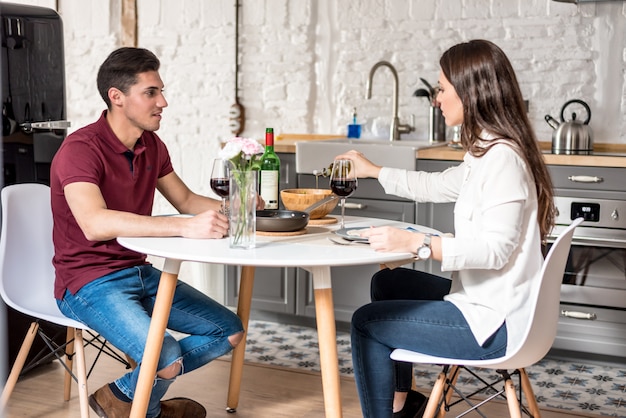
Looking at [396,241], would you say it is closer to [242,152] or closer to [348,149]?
[242,152]

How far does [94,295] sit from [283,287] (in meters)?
1.84

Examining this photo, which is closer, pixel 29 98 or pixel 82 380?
pixel 82 380

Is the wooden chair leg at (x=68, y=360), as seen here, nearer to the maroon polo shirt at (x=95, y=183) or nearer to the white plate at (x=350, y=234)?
the maroon polo shirt at (x=95, y=183)

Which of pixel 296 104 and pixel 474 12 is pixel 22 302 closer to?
pixel 296 104

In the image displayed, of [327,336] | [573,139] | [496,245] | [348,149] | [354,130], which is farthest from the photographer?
[354,130]

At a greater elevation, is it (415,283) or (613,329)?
(415,283)

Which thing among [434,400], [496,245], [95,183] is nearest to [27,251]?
[95,183]

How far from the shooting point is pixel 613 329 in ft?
11.5

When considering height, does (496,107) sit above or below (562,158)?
above

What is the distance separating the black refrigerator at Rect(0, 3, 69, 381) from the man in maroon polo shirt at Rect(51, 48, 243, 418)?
641 mm

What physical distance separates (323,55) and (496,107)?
8.71 feet

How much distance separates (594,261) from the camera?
3.52 metres

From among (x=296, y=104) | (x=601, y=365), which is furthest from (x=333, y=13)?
(x=601, y=365)

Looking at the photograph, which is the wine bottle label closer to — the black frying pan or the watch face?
the black frying pan
